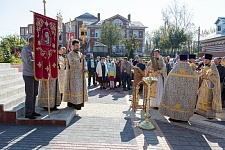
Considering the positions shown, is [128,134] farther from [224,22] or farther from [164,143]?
[224,22]

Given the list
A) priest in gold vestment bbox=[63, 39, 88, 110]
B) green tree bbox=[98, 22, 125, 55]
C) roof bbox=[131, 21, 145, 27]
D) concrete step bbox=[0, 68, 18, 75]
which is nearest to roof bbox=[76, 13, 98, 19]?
roof bbox=[131, 21, 145, 27]

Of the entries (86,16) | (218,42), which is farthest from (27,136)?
(86,16)

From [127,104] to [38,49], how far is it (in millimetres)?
4536

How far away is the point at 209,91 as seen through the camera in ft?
22.3

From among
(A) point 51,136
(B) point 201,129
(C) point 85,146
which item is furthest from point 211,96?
(A) point 51,136

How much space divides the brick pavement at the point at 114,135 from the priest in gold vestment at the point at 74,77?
61 centimetres

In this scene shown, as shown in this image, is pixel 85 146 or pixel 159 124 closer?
pixel 85 146

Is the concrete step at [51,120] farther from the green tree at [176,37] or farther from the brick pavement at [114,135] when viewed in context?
the green tree at [176,37]

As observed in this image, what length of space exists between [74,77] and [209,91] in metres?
4.26

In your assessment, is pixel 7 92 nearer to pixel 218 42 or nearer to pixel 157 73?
pixel 157 73

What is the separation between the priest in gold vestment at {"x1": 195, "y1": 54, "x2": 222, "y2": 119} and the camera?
21.8ft

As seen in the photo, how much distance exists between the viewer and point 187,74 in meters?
5.96

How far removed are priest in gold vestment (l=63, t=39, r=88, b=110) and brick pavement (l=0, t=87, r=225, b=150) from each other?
1.99ft

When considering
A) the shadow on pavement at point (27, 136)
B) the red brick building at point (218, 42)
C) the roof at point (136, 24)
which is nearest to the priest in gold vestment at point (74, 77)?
the shadow on pavement at point (27, 136)
